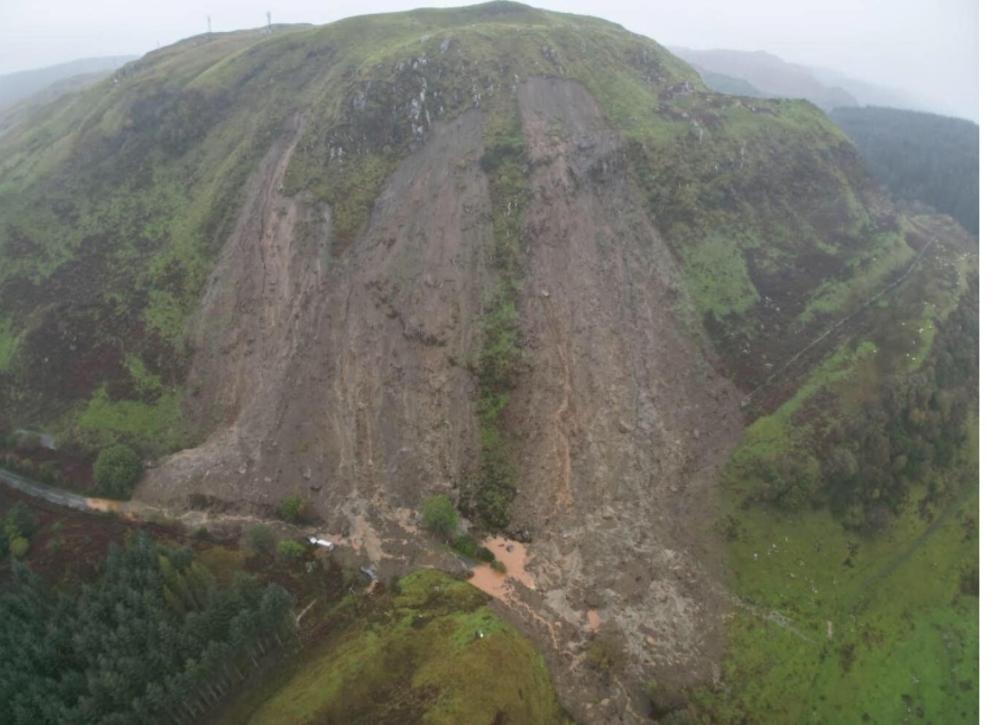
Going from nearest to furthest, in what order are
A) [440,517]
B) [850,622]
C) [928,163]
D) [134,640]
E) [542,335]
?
[134,640], [850,622], [440,517], [542,335], [928,163]

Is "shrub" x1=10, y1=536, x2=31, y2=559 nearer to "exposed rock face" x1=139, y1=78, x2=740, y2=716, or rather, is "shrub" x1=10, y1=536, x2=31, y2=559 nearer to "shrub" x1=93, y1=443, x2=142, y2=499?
"shrub" x1=93, y1=443, x2=142, y2=499

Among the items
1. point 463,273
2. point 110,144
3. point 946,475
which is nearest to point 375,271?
point 463,273

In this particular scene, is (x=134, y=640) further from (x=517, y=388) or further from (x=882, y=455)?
(x=882, y=455)

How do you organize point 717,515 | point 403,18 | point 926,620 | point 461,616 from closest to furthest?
point 461,616, point 926,620, point 717,515, point 403,18

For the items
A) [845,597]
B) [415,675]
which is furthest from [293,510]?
[845,597]

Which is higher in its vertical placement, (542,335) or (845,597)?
(542,335)

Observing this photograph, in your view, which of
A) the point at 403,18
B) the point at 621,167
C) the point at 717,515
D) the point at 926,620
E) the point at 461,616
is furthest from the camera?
the point at 403,18

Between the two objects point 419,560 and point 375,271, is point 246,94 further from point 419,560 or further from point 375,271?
point 419,560
